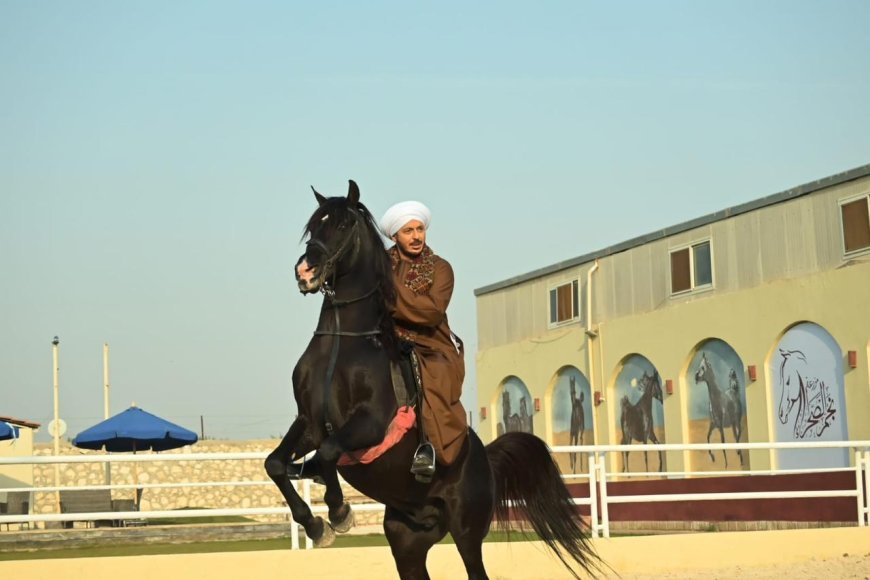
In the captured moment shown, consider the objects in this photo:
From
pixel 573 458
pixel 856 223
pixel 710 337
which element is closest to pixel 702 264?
pixel 710 337

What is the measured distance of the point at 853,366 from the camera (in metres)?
18.0

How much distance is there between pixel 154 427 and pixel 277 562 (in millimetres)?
10295

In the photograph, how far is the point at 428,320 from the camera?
6715 millimetres

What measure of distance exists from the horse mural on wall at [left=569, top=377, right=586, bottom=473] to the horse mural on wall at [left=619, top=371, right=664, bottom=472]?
155cm

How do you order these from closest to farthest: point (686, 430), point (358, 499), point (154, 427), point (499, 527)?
point (499, 527) < point (154, 427) < point (686, 430) < point (358, 499)

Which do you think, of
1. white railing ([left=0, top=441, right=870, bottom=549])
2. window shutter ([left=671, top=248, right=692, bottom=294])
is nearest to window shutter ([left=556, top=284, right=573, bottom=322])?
window shutter ([left=671, top=248, right=692, bottom=294])

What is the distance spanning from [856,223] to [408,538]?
43.4 feet

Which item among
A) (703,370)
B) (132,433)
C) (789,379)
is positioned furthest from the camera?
(703,370)

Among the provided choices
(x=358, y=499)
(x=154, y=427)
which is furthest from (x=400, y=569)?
(x=358, y=499)

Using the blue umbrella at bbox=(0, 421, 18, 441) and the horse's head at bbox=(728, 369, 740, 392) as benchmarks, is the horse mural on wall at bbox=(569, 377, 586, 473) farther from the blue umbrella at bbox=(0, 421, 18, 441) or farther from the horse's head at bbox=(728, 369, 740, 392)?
the blue umbrella at bbox=(0, 421, 18, 441)

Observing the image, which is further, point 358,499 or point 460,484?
point 358,499

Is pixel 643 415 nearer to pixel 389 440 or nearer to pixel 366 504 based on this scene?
pixel 366 504

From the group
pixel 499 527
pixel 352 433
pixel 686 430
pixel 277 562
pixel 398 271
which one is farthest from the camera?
pixel 686 430

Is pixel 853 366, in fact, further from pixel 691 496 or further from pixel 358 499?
pixel 358 499
